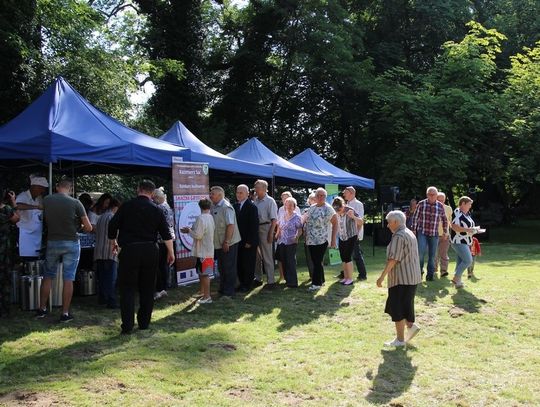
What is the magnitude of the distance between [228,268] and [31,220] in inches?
113

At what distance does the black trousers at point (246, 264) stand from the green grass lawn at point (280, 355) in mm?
504

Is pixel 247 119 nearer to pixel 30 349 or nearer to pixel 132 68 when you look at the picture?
pixel 132 68

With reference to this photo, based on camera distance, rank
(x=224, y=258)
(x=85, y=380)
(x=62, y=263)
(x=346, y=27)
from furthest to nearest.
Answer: (x=346, y=27), (x=224, y=258), (x=62, y=263), (x=85, y=380)

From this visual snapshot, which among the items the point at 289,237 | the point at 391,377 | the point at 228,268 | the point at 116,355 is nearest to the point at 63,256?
the point at 116,355

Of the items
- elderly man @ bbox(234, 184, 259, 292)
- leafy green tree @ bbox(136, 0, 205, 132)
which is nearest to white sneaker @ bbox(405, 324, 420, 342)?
elderly man @ bbox(234, 184, 259, 292)

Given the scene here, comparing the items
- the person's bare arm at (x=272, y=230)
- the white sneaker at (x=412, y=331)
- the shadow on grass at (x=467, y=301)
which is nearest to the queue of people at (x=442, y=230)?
the shadow on grass at (x=467, y=301)

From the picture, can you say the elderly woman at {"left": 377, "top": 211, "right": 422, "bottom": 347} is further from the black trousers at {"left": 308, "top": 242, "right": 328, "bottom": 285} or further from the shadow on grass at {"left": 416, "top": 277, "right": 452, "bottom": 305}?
the black trousers at {"left": 308, "top": 242, "right": 328, "bottom": 285}

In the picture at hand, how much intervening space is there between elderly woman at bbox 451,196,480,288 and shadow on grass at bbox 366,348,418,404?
12.2ft

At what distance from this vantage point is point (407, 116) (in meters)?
21.8

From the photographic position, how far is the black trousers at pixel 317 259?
8.47 m

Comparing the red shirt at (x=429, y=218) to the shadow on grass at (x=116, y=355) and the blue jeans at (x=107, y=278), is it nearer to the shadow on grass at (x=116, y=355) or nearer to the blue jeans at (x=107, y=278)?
the shadow on grass at (x=116, y=355)

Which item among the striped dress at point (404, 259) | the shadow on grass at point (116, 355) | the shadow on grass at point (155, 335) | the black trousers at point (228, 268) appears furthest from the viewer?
the black trousers at point (228, 268)

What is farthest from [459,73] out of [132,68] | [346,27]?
[132,68]

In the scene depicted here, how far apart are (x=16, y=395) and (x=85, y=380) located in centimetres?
52
